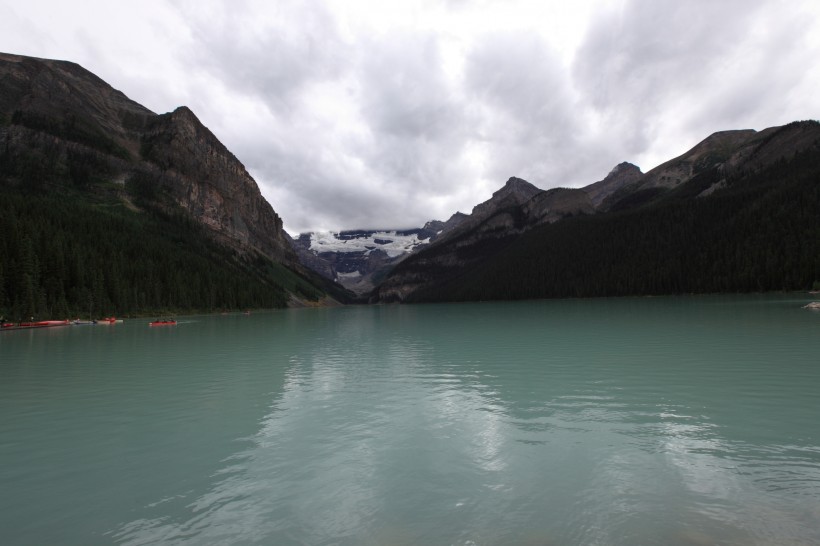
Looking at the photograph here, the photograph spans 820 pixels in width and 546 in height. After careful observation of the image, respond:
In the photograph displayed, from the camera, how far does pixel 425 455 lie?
661 inches

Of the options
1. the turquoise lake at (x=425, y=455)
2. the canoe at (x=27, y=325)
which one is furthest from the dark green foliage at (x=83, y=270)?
the turquoise lake at (x=425, y=455)

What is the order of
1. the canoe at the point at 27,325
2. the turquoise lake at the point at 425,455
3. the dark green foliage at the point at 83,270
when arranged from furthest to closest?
the dark green foliage at the point at 83,270 → the canoe at the point at 27,325 → the turquoise lake at the point at 425,455

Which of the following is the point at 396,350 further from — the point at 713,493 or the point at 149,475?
the point at 713,493

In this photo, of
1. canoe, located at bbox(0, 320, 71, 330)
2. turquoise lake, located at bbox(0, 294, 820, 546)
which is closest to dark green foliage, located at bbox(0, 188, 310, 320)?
canoe, located at bbox(0, 320, 71, 330)

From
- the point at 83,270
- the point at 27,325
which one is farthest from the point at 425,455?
the point at 83,270

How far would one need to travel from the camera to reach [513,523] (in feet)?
36.1

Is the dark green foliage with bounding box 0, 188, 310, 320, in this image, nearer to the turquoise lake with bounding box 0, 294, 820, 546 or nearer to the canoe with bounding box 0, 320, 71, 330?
the canoe with bounding box 0, 320, 71, 330

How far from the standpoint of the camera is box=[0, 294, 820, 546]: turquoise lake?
1107cm

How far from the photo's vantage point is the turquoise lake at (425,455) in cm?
1107

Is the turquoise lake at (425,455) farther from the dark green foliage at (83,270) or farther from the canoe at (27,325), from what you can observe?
the dark green foliage at (83,270)

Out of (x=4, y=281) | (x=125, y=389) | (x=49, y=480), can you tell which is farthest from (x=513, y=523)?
(x=4, y=281)

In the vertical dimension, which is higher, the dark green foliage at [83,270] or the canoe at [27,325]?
the dark green foliage at [83,270]

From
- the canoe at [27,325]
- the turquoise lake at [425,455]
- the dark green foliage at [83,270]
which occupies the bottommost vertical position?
the turquoise lake at [425,455]

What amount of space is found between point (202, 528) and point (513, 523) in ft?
26.4
